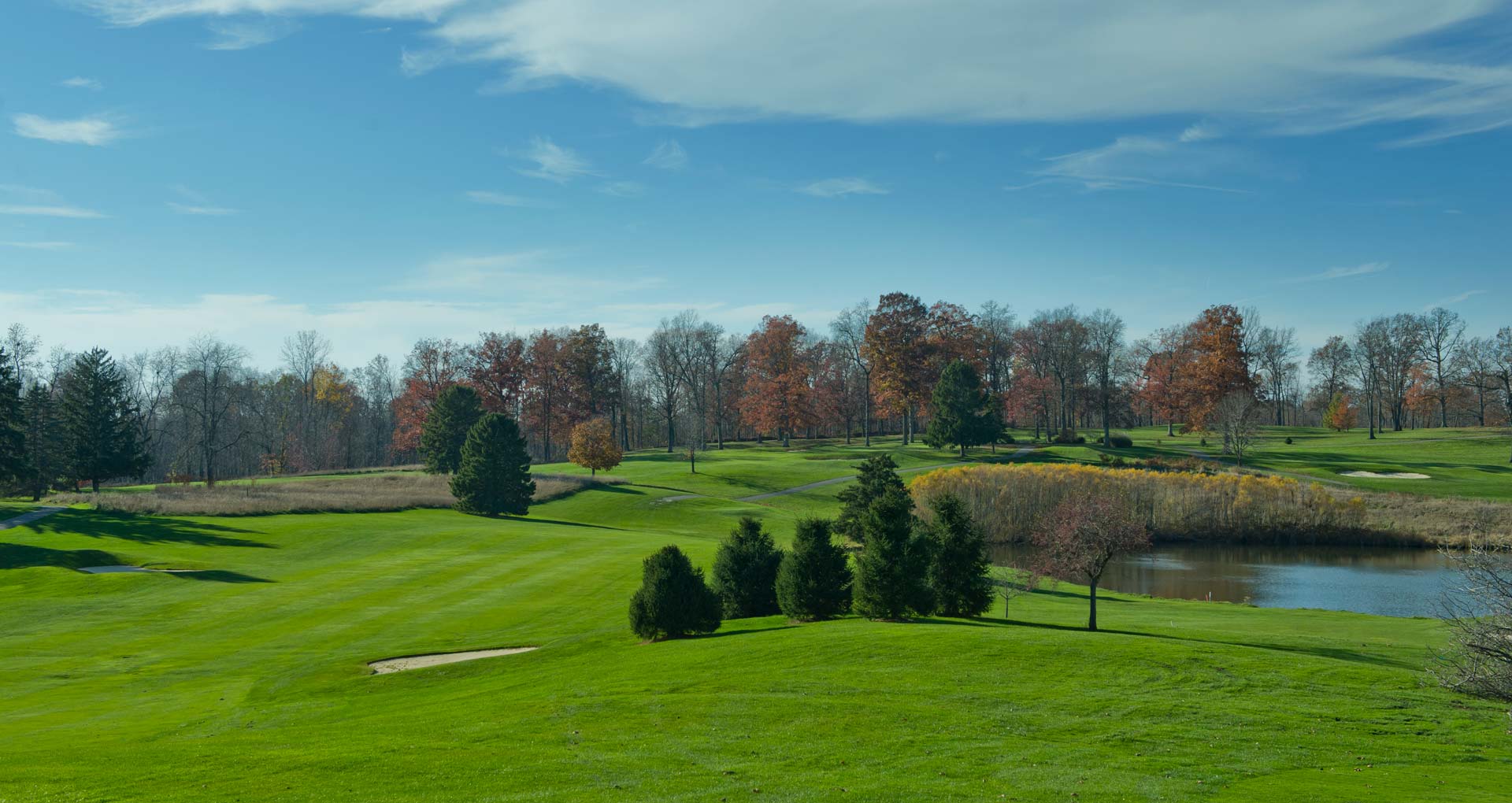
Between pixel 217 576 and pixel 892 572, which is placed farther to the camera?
pixel 217 576

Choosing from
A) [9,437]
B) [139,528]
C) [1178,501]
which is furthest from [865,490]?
[9,437]

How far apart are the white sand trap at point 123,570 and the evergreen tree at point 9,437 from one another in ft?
69.7

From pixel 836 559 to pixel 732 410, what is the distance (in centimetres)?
8589

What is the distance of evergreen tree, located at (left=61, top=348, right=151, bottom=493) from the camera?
56.5 meters

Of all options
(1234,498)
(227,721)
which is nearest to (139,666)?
(227,721)

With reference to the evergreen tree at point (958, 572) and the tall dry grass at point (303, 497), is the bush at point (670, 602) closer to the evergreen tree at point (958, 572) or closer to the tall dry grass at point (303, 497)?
the evergreen tree at point (958, 572)

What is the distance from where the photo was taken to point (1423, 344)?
9781 centimetres

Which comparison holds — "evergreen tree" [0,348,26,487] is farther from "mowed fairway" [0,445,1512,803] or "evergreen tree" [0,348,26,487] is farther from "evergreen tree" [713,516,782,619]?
"evergreen tree" [713,516,782,619]

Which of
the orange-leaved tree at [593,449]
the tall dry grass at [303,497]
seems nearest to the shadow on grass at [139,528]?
the tall dry grass at [303,497]

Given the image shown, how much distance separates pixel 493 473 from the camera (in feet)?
182

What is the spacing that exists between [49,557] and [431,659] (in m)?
22.2

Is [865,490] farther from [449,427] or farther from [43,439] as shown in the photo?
[43,439]

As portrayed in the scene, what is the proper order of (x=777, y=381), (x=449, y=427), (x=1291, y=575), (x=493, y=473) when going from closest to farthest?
(x=1291, y=575) → (x=493, y=473) → (x=449, y=427) → (x=777, y=381)

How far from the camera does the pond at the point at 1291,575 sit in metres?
36.6
